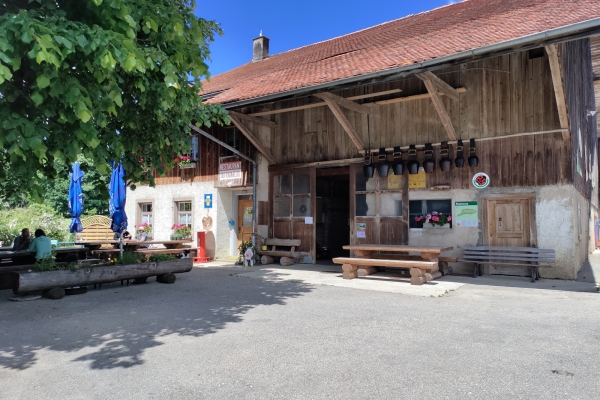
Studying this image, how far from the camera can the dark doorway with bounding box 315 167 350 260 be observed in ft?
45.5

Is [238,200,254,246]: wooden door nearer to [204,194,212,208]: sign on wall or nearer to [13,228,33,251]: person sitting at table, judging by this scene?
[204,194,212,208]: sign on wall

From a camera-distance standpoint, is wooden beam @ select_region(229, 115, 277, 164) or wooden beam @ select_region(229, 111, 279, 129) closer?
wooden beam @ select_region(229, 111, 279, 129)

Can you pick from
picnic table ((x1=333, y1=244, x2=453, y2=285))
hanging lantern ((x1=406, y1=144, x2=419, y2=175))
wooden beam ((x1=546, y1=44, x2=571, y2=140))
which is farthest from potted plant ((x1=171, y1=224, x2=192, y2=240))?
wooden beam ((x1=546, y1=44, x2=571, y2=140))

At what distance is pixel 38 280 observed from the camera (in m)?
6.74

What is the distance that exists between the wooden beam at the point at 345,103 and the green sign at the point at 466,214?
10.7 ft

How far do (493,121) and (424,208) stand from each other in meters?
2.52

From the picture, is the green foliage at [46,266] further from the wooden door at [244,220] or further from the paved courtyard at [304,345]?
the wooden door at [244,220]

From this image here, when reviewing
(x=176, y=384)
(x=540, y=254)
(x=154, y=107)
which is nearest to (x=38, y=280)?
(x=154, y=107)

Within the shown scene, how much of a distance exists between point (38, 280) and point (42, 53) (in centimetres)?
469

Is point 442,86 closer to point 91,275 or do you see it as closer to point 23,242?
point 91,275

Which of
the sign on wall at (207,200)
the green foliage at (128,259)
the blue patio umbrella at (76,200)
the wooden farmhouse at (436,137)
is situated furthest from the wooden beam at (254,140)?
the green foliage at (128,259)

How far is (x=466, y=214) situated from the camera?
9.80 metres

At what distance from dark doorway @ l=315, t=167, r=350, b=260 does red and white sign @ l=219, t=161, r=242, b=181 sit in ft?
8.48

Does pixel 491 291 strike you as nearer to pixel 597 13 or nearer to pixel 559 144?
pixel 559 144
